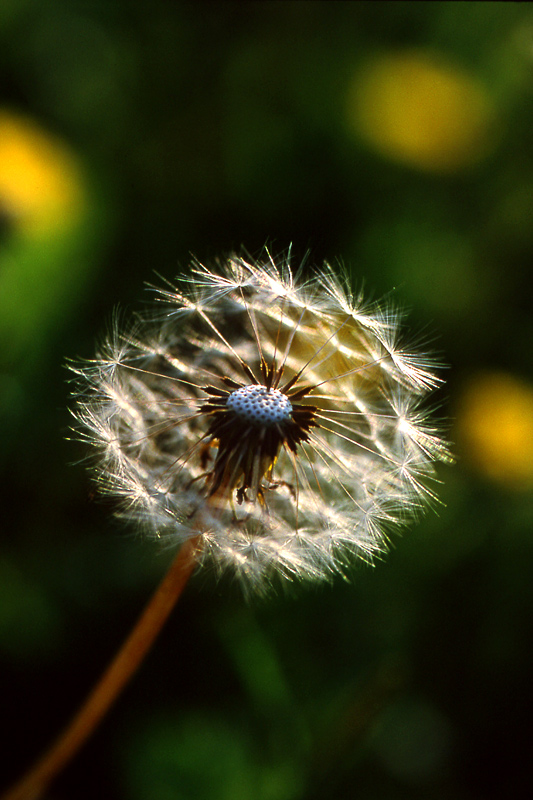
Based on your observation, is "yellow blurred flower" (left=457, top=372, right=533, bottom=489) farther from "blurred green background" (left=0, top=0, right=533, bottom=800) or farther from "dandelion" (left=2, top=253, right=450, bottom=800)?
"dandelion" (left=2, top=253, right=450, bottom=800)

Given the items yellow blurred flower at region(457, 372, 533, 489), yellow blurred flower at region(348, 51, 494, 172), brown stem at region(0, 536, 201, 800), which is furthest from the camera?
yellow blurred flower at region(348, 51, 494, 172)

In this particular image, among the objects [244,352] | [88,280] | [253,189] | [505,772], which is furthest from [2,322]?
[505,772]

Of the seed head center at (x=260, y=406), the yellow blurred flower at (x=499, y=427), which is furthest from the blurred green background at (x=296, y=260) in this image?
the seed head center at (x=260, y=406)

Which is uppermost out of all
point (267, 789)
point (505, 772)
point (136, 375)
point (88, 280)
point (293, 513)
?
point (88, 280)

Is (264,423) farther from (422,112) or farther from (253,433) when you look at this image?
(422,112)

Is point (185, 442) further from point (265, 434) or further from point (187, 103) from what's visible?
point (187, 103)

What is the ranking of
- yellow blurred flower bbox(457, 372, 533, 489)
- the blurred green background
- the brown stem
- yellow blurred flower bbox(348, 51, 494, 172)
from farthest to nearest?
yellow blurred flower bbox(348, 51, 494, 172) < yellow blurred flower bbox(457, 372, 533, 489) < the blurred green background < the brown stem

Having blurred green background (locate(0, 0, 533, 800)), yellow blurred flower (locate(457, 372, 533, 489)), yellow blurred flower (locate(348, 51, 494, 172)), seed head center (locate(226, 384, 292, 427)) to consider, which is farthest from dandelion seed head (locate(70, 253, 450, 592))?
yellow blurred flower (locate(348, 51, 494, 172))
